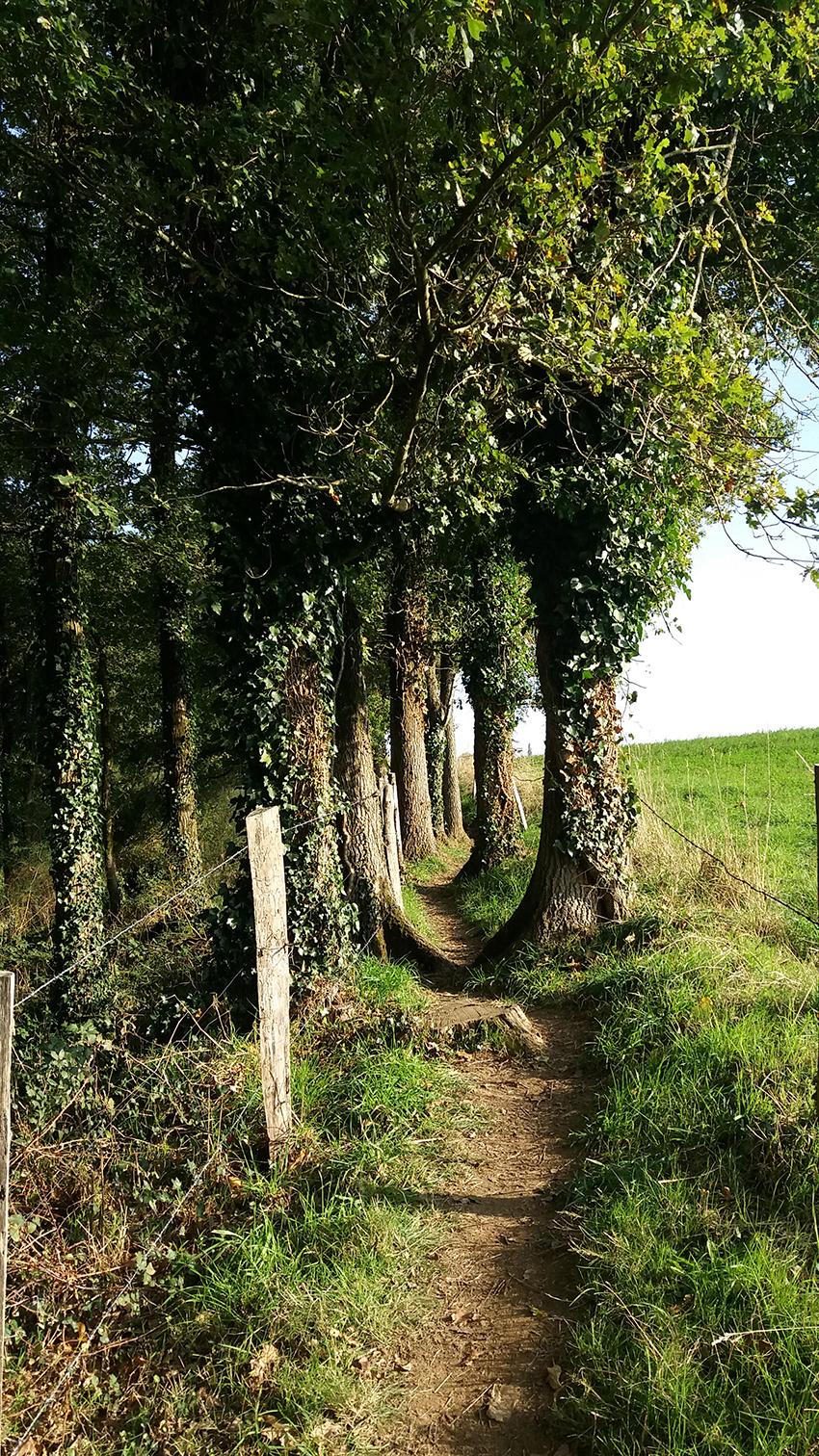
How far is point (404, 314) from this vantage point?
6.51 m

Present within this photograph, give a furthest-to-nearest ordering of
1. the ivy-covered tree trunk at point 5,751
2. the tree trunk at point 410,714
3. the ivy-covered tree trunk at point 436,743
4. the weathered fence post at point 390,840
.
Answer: the ivy-covered tree trunk at point 436,743
the ivy-covered tree trunk at point 5,751
the tree trunk at point 410,714
the weathered fence post at point 390,840

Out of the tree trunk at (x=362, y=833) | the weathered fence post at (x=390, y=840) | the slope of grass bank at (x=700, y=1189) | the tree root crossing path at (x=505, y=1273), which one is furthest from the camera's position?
the weathered fence post at (x=390, y=840)

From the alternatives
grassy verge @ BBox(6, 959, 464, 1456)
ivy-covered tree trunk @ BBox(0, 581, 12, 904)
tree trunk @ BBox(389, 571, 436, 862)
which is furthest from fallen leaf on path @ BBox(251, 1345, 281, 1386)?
ivy-covered tree trunk @ BBox(0, 581, 12, 904)

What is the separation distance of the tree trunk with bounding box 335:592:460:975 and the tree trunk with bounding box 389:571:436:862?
12.7ft

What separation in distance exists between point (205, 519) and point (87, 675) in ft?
20.8

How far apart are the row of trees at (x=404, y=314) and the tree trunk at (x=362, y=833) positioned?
1.8 inches

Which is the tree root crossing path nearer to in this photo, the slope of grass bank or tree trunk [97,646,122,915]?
the slope of grass bank

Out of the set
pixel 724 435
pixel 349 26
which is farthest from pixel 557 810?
pixel 349 26

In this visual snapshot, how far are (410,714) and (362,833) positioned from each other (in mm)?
6725

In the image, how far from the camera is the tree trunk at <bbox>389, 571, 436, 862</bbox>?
14.5 meters

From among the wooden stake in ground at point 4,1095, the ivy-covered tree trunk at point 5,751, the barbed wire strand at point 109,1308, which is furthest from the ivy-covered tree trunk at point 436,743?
the wooden stake in ground at point 4,1095

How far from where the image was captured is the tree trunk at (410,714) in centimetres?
1452

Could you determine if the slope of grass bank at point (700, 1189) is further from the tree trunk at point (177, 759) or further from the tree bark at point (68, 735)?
the tree trunk at point (177, 759)

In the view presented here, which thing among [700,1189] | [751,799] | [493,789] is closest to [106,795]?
[493,789]
